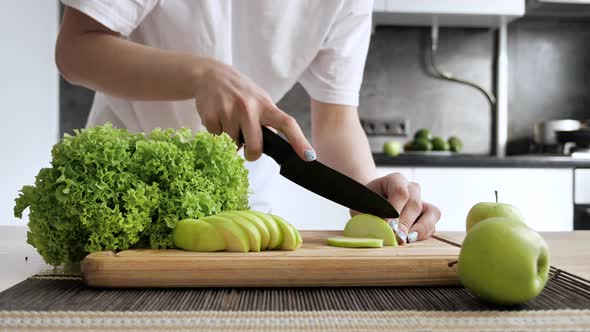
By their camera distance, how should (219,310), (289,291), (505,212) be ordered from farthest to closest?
(505,212)
(289,291)
(219,310)

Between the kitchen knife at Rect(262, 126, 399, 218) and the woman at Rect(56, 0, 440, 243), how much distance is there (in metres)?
0.03

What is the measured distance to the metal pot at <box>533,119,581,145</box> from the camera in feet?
11.2

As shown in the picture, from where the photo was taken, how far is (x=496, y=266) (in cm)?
79

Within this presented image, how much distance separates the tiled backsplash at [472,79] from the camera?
3.58 m

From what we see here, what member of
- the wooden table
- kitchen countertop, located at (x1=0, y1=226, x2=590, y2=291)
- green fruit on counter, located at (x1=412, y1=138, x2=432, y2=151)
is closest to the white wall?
kitchen countertop, located at (x1=0, y1=226, x2=590, y2=291)

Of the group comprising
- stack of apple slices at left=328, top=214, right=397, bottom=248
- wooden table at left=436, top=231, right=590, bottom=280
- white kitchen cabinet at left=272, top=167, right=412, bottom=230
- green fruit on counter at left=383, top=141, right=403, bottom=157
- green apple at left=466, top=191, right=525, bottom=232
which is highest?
green fruit on counter at left=383, top=141, right=403, bottom=157

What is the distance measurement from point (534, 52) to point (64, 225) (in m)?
3.25

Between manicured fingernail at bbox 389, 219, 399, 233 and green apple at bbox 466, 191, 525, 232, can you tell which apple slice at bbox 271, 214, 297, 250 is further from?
green apple at bbox 466, 191, 525, 232

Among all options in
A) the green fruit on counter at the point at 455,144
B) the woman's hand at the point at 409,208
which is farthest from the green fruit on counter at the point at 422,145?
the woman's hand at the point at 409,208

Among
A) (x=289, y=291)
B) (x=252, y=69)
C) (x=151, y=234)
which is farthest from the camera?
(x=252, y=69)

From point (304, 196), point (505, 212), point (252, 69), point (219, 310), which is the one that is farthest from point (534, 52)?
point (219, 310)

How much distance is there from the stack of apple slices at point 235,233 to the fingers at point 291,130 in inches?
7.0

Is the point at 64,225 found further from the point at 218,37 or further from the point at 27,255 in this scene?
the point at 218,37

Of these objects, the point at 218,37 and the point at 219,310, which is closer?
the point at 219,310
